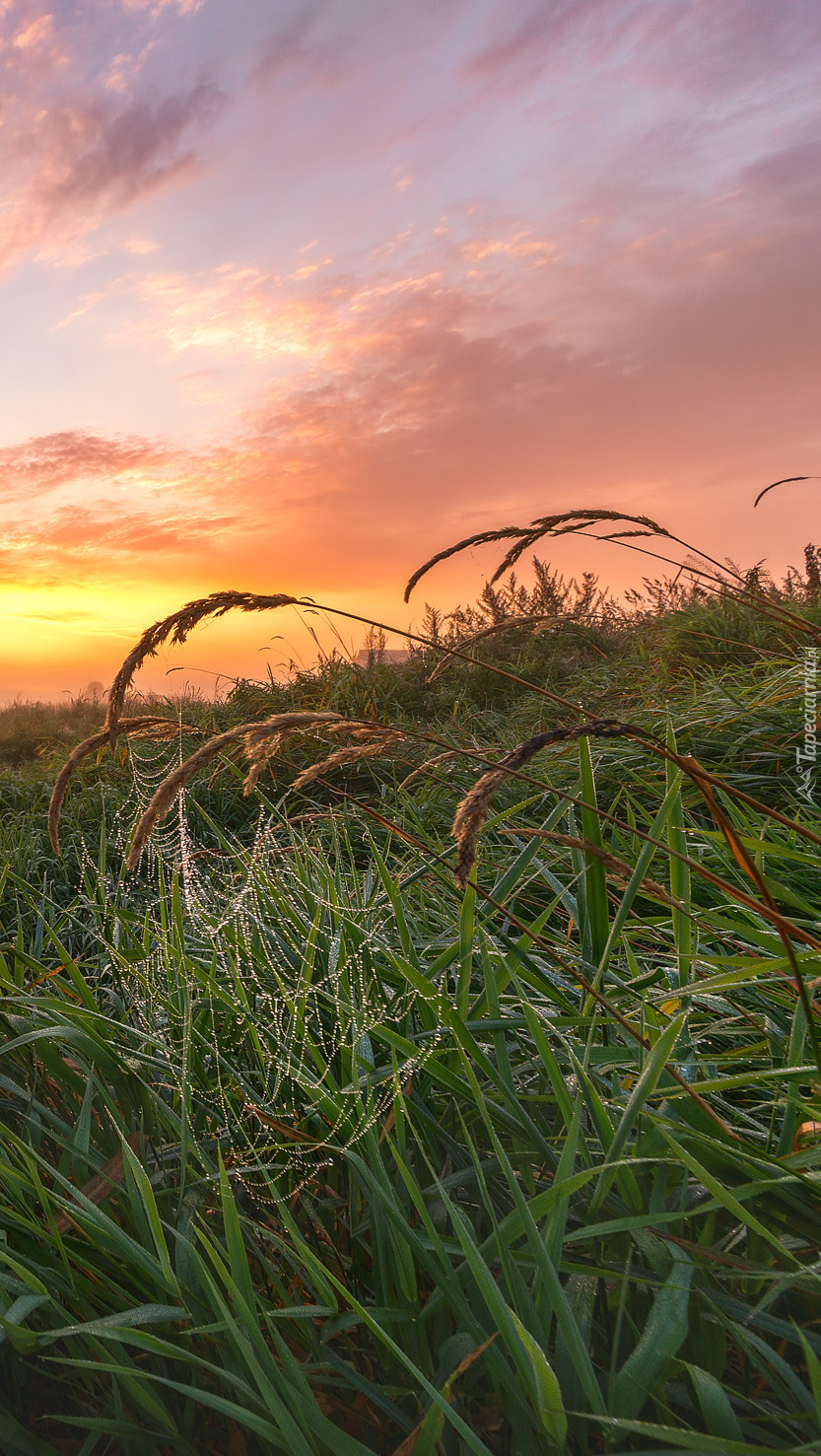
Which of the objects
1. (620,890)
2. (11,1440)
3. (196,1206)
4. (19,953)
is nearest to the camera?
(11,1440)

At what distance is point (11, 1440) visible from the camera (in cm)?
98

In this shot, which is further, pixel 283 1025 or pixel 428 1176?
pixel 283 1025

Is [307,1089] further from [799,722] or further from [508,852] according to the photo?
[799,722]

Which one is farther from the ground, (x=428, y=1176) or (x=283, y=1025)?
(x=283, y=1025)

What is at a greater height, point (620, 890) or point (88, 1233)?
point (620, 890)

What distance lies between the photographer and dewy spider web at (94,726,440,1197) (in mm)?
1234

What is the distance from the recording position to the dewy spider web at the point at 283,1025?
4.05 feet

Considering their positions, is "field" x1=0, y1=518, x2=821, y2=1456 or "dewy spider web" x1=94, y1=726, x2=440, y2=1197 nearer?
"field" x1=0, y1=518, x2=821, y2=1456

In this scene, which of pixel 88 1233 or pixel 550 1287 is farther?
pixel 88 1233

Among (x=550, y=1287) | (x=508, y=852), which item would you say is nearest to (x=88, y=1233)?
(x=550, y=1287)

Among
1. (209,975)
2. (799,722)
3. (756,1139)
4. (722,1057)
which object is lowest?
(756,1139)

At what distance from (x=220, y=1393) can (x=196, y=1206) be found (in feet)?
0.84

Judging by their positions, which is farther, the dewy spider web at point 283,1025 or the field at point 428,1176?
the dewy spider web at point 283,1025

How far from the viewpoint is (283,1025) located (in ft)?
4.87
